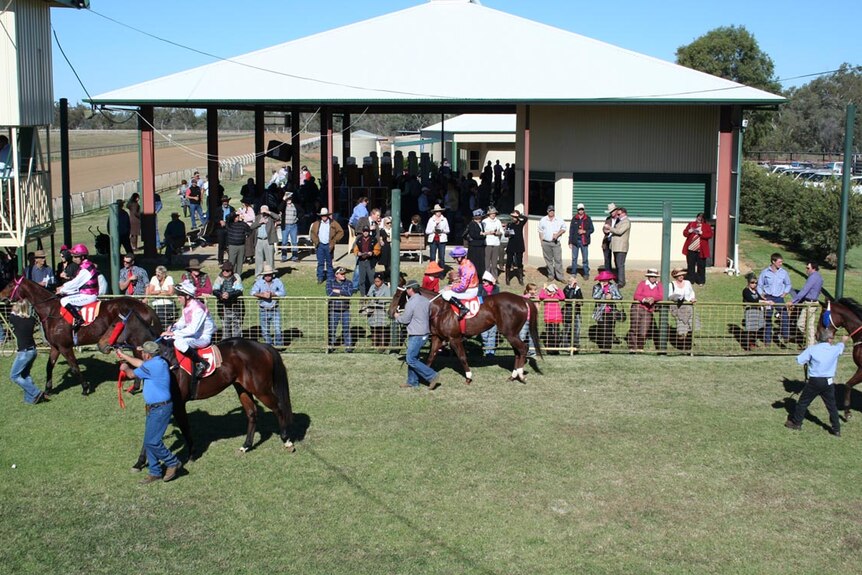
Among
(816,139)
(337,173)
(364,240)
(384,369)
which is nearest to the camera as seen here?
(384,369)

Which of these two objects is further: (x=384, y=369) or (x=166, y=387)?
(x=384, y=369)

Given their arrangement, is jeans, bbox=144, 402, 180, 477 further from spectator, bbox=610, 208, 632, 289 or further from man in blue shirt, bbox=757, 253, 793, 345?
spectator, bbox=610, 208, 632, 289

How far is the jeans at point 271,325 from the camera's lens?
675 inches

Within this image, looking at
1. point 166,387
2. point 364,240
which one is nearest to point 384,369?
point 364,240

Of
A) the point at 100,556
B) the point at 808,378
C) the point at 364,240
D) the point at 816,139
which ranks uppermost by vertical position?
the point at 816,139

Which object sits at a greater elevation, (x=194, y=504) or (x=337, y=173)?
(x=337, y=173)

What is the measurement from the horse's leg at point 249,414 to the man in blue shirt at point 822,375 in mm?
6939

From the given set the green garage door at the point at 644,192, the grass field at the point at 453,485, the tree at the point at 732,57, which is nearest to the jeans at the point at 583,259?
the green garage door at the point at 644,192

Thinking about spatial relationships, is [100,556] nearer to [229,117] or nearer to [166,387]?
[166,387]

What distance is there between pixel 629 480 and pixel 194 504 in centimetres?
486

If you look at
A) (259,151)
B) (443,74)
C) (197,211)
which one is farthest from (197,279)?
(259,151)

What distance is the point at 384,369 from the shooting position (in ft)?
53.6

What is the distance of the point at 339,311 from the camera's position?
56.5ft

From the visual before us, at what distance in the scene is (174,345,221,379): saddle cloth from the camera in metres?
12.1
